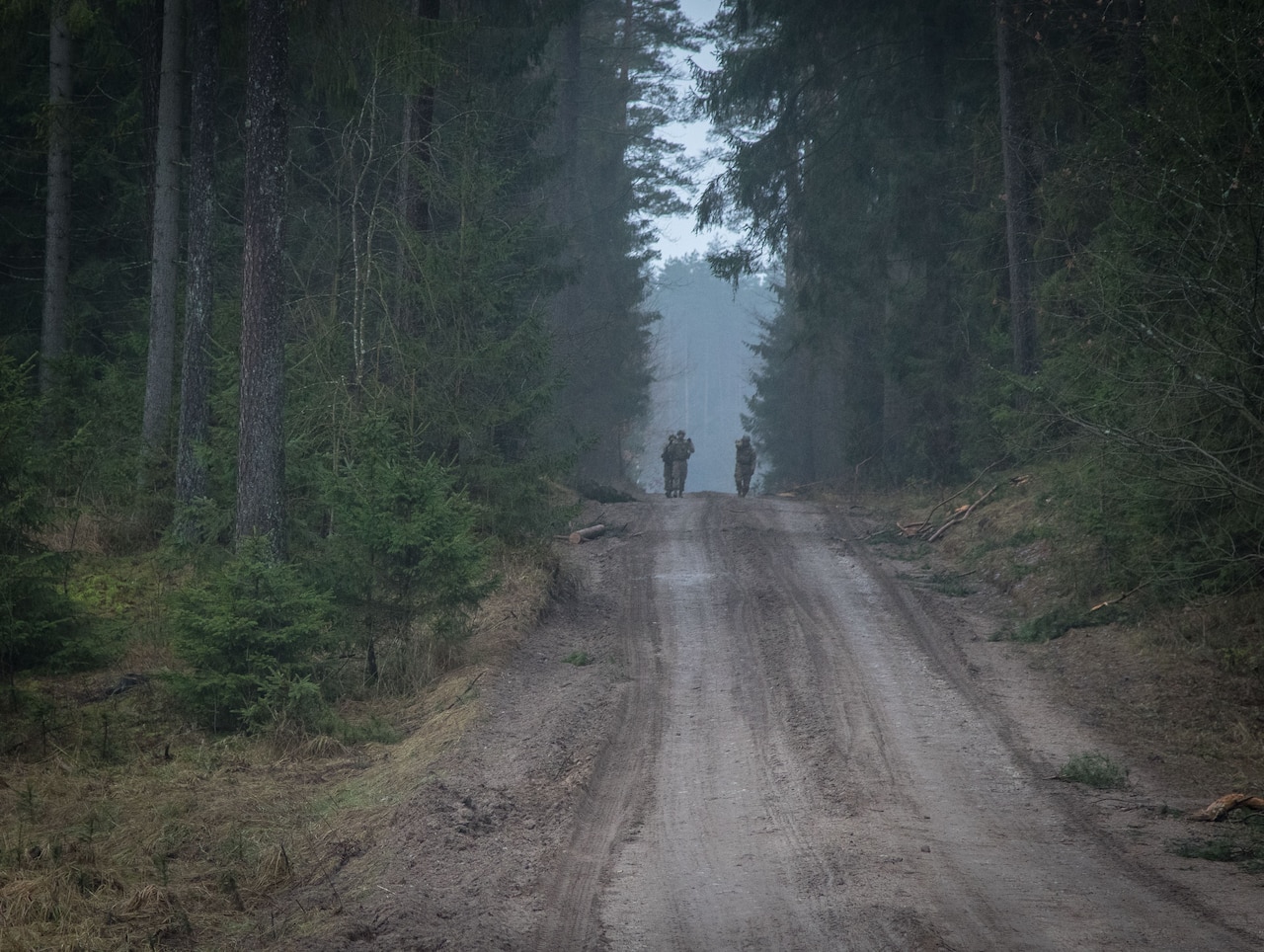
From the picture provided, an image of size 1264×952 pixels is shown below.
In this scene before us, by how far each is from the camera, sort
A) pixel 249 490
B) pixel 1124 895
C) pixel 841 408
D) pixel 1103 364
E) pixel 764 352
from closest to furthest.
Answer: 1. pixel 1124 895
2. pixel 249 490
3. pixel 1103 364
4. pixel 841 408
5. pixel 764 352

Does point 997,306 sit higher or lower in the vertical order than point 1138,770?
higher

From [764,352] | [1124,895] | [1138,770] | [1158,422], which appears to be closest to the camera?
[1124,895]

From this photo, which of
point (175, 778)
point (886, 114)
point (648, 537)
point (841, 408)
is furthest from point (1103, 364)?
point (841, 408)

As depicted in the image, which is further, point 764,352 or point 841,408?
point 764,352

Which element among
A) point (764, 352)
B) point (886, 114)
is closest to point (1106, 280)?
point (886, 114)

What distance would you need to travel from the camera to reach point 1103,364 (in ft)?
41.9

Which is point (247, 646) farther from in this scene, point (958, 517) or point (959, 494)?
point (959, 494)

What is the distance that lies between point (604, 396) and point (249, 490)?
29.8 metres

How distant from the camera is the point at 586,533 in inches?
803

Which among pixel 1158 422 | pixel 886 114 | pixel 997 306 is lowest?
pixel 1158 422

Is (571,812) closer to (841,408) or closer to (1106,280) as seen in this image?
(1106,280)

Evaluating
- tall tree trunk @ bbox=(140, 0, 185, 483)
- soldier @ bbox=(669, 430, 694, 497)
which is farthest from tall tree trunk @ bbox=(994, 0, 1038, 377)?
tall tree trunk @ bbox=(140, 0, 185, 483)

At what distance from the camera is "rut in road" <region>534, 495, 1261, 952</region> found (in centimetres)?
550

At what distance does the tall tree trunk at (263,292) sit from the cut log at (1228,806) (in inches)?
361
